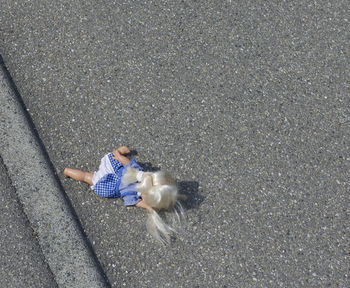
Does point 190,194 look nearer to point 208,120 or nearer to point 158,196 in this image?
point 158,196

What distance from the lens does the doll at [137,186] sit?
3.03 meters

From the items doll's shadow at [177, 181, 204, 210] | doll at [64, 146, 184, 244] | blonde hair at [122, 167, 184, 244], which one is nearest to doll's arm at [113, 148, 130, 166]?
doll at [64, 146, 184, 244]

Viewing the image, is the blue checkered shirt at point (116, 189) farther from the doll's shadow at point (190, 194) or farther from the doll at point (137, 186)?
the doll's shadow at point (190, 194)

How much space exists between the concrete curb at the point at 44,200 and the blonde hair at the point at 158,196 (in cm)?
41

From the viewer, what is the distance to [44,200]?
3.12 metres

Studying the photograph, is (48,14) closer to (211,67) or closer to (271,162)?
(211,67)

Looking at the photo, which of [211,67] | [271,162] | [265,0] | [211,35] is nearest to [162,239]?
[271,162]

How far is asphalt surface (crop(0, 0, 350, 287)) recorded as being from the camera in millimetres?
3051

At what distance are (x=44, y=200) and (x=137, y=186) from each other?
23.9 inches

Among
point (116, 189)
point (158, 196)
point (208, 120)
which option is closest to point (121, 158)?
point (116, 189)

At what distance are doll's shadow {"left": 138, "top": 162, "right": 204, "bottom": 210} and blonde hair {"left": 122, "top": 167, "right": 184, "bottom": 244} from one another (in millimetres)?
109

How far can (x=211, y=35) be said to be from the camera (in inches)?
160

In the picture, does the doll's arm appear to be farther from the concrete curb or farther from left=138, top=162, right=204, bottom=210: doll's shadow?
the concrete curb

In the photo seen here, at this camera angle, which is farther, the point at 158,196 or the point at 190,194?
the point at 190,194
